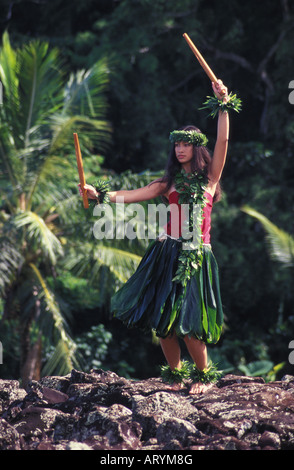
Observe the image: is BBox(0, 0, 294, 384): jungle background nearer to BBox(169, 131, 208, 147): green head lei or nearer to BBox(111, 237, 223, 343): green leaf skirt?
BBox(111, 237, 223, 343): green leaf skirt

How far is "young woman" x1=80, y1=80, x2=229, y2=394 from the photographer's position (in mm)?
4215

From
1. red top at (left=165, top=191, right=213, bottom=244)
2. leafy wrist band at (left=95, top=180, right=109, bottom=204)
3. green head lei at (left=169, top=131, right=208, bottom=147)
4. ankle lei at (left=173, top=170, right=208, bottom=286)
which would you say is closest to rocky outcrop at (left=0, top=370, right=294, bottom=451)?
ankle lei at (left=173, top=170, right=208, bottom=286)

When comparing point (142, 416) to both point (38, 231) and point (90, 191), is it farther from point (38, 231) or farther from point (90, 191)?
point (38, 231)

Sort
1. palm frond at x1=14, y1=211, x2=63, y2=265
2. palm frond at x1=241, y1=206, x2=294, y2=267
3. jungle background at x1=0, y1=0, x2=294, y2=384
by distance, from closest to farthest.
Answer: palm frond at x1=14, y1=211, x2=63, y2=265
jungle background at x1=0, y1=0, x2=294, y2=384
palm frond at x1=241, y1=206, x2=294, y2=267

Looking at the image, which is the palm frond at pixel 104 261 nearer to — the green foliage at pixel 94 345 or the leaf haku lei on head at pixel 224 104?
the green foliage at pixel 94 345

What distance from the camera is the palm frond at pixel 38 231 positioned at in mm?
6639

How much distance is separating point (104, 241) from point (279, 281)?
11.7ft

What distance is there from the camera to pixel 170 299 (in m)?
4.25

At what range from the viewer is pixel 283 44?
10.5m

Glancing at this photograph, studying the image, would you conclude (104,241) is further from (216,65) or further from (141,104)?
(216,65)

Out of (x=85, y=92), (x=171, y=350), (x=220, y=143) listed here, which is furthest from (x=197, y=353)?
(x=85, y=92)

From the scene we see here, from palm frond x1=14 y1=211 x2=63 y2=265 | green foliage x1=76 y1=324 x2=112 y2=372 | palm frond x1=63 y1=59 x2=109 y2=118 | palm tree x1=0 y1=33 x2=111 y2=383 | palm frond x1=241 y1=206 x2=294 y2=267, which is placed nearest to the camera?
palm frond x1=14 y1=211 x2=63 y2=265

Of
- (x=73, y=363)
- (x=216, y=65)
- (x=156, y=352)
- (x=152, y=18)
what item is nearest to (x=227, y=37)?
(x=216, y=65)
